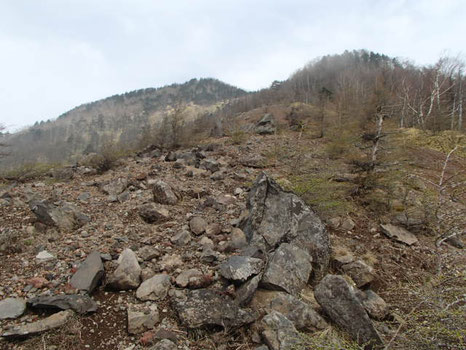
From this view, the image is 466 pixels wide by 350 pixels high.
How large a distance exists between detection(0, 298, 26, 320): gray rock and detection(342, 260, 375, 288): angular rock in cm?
421

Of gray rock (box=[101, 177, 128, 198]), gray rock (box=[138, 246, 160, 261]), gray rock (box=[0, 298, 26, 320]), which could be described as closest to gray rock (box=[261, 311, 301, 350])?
gray rock (box=[138, 246, 160, 261])

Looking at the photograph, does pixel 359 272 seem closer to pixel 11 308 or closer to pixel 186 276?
pixel 186 276

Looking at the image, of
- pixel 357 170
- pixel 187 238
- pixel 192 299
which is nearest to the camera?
pixel 192 299

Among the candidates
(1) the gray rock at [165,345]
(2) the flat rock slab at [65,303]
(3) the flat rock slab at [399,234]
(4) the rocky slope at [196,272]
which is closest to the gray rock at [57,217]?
(4) the rocky slope at [196,272]

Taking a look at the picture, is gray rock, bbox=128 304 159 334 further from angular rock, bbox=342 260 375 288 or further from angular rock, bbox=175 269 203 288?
angular rock, bbox=342 260 375 288

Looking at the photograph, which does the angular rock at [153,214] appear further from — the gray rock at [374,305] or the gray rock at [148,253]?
the gray rock at [374,305]

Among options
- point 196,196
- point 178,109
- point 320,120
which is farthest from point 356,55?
point 196,196

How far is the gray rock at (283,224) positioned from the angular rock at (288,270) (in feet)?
0.84

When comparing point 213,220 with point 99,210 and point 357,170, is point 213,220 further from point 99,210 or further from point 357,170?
point 357,170

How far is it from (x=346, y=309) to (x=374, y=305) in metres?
0.73

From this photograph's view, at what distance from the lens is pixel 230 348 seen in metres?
2.43

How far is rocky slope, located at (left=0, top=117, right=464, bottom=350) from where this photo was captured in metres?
2.44

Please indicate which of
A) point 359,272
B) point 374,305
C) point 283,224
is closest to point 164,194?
point 283,224

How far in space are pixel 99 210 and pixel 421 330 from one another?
536 cm
